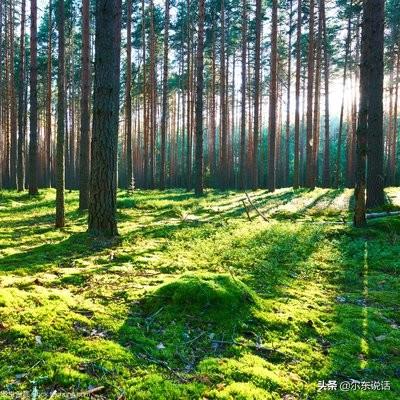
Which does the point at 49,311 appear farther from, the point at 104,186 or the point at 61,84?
the point at 61,84

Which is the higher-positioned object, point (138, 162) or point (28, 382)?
point (138, 162)

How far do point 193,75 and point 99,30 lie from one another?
26.5 m

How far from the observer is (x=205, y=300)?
4.48 m

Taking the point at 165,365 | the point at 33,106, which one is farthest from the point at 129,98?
the point at 165,365

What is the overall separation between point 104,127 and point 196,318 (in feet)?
16.9

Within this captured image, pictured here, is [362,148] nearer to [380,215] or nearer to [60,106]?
[380,215]

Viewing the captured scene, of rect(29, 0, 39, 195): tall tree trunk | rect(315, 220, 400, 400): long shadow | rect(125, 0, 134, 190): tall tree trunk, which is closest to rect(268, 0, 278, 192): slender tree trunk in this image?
rect(125, 0, 134, 190): tall tree trunk

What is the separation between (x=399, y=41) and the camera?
30.8 m

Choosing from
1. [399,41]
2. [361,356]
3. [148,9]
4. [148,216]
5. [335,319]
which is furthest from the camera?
[399,41]

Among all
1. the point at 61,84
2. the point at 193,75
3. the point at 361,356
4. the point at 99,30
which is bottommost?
the point at 361,356

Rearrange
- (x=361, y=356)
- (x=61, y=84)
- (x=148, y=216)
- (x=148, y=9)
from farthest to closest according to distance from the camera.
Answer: (x=148, y=9) → (x=148, y=216) → (x=61, y=84) → (x=361, y=356)

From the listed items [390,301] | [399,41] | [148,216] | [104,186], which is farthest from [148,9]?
[390,301]

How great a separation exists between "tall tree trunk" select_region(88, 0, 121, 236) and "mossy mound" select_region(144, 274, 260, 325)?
3.92 metres

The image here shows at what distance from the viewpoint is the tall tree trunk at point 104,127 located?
26.4ft
